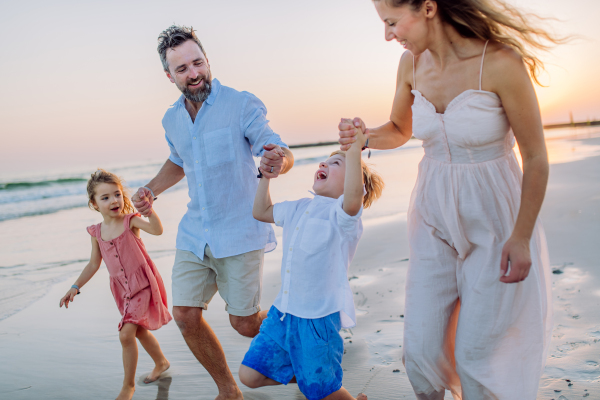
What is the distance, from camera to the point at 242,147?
345cm

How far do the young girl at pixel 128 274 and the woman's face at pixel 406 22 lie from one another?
216 cm

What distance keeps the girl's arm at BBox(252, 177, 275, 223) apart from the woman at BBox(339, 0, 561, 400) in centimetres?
66

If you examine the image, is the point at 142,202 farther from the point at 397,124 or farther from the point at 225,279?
the point at 397,124

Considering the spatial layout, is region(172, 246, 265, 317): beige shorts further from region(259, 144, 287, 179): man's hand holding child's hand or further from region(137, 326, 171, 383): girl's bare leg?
region(259, 144, 287, 179): man's hand holding child's hand

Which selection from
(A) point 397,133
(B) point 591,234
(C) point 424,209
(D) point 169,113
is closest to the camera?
(C) point 424,209

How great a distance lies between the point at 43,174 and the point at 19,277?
15484 millimetres

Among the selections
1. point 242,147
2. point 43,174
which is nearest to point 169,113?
point 242,147

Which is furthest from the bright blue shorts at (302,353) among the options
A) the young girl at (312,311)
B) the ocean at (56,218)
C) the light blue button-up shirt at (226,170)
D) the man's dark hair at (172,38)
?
the man's dark hair at (172,38)

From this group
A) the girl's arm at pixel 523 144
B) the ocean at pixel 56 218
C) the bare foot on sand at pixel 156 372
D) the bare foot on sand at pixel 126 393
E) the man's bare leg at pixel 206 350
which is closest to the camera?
the girl's arm at pixel 523 144

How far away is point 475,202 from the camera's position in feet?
7.57

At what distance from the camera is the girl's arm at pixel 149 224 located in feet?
12.0

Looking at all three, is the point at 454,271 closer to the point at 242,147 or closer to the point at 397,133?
the point at 397,133

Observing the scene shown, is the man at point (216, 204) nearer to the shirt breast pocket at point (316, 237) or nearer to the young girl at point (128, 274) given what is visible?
the young girl at point (128, 274)

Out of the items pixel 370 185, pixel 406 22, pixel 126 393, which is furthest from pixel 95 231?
pixel 406 22
